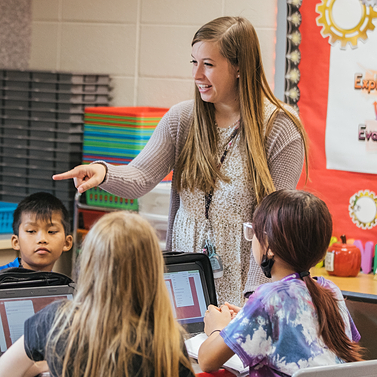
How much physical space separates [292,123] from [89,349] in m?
1.03

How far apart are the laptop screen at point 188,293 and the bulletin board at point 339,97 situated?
1.40m

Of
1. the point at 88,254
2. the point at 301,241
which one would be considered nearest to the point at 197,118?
the point at 301,241

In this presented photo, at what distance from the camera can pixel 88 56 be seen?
3.18 meters

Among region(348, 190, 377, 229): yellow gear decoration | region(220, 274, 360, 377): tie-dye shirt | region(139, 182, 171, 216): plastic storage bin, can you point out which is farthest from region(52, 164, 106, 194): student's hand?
region(348, 190, 377, 229): yellow gear decoration

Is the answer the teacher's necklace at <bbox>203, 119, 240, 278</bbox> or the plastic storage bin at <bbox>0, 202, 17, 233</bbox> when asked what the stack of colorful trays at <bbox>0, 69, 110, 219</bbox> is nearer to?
the plastic storage bin at <bbox>0, 202, 17, 233</bbox>

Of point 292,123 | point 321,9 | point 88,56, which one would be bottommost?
point 292,123

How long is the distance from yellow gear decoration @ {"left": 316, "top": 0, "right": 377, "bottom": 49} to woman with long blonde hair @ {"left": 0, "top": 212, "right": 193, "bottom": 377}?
1944 mm

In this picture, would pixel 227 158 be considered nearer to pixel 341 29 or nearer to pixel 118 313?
Answer: pixel 118 313

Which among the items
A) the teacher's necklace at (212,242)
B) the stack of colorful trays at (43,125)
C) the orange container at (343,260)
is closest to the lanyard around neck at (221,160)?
the teacher's necklace at (212,242)

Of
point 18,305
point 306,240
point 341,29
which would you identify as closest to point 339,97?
point 341,29

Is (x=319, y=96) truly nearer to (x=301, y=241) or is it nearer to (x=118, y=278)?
(x=301, y=241)

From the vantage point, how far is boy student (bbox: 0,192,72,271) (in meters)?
1.98

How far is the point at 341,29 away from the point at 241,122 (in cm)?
120

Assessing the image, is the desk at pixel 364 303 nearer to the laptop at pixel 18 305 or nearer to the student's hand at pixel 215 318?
the student's hand at pixel 215 318
